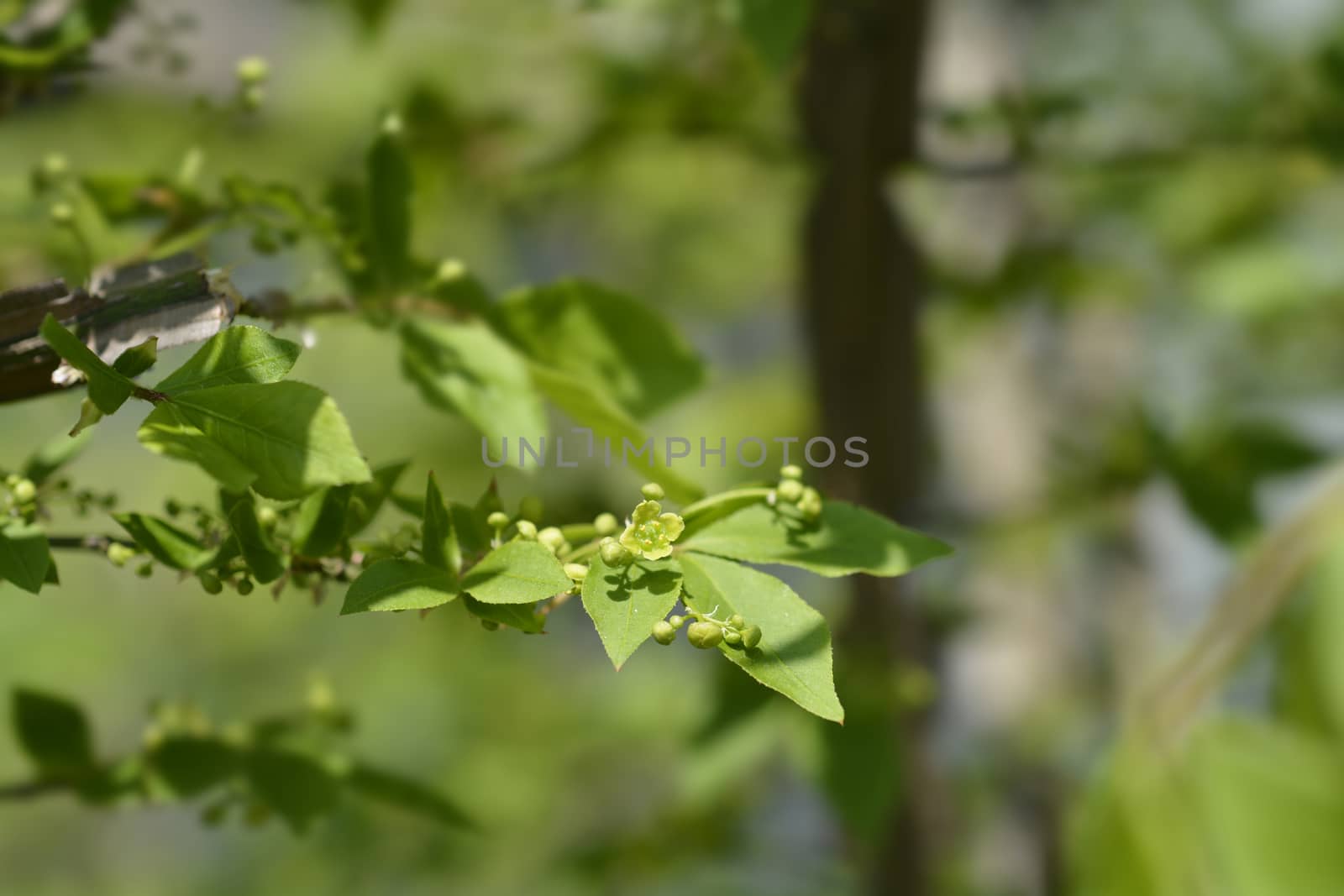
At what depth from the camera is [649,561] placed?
278 mm

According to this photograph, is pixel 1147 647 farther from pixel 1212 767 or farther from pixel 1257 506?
pixel 1212 767

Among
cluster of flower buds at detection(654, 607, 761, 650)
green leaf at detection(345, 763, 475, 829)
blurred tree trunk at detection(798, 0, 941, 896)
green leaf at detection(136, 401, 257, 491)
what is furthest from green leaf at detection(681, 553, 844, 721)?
blurred tree trunk at detection(798, 0, 941, 896)

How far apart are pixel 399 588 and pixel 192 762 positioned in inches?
9.1

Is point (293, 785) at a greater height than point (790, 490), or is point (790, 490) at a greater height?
point (790, 490)

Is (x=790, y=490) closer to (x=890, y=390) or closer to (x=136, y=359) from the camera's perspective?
(x=136, y=359)

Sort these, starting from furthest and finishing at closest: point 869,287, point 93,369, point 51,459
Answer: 1. point 869,287
2. point 51,459
3. point 93,369

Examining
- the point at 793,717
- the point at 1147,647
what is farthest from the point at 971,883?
the point at 793,717

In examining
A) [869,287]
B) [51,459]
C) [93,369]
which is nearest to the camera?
[93,369]

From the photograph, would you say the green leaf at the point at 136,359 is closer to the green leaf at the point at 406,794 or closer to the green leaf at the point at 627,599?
the green leaf at the point at 627,599

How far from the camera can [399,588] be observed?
260mm

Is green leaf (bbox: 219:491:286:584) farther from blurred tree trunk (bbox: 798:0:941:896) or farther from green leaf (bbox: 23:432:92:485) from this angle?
blurred tree trunk (bbox: 798:0:941:896)

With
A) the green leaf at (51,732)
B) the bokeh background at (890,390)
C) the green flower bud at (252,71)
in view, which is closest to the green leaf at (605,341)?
the bokeh background at (890,390)

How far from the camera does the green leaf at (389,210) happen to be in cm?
38

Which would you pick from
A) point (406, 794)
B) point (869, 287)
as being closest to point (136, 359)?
point (406, 794)
